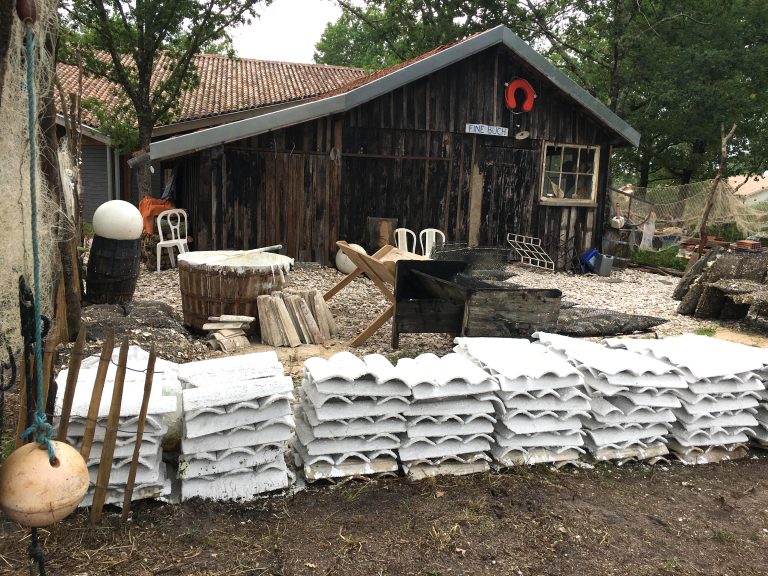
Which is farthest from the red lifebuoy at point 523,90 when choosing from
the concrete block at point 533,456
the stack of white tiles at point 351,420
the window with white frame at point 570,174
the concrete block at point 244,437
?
the concrete block at point 244,437

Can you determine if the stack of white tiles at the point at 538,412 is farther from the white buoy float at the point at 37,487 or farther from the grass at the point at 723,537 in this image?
the white buoy float at the point at 37,487

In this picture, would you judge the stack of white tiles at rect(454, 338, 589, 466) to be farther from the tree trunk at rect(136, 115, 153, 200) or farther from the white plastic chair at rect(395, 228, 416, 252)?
the tree trunk at rect(136, 115, 153, 200)

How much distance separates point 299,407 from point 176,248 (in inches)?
333

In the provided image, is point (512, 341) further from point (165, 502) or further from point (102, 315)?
point (102, 315)

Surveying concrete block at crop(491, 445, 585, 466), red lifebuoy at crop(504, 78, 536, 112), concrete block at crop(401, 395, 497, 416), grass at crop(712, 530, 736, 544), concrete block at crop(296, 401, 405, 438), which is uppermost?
red lifebuoy at crop(504, 78, 536, 112)

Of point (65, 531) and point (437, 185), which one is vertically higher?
point (437, 185)

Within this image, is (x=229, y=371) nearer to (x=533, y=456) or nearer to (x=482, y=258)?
(x=533, y=456)

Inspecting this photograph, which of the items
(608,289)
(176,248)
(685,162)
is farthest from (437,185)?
(685,162)

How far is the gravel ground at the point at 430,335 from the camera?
291 inches

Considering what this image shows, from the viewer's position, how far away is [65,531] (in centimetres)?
311

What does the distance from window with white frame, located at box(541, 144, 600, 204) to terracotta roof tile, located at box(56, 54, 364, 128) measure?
27.3 ft

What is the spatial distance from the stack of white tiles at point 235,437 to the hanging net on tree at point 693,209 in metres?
14.5

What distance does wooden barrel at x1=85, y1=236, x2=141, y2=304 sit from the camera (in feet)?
24.0

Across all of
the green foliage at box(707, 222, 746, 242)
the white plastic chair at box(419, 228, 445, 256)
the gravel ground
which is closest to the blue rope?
the gravel ground
